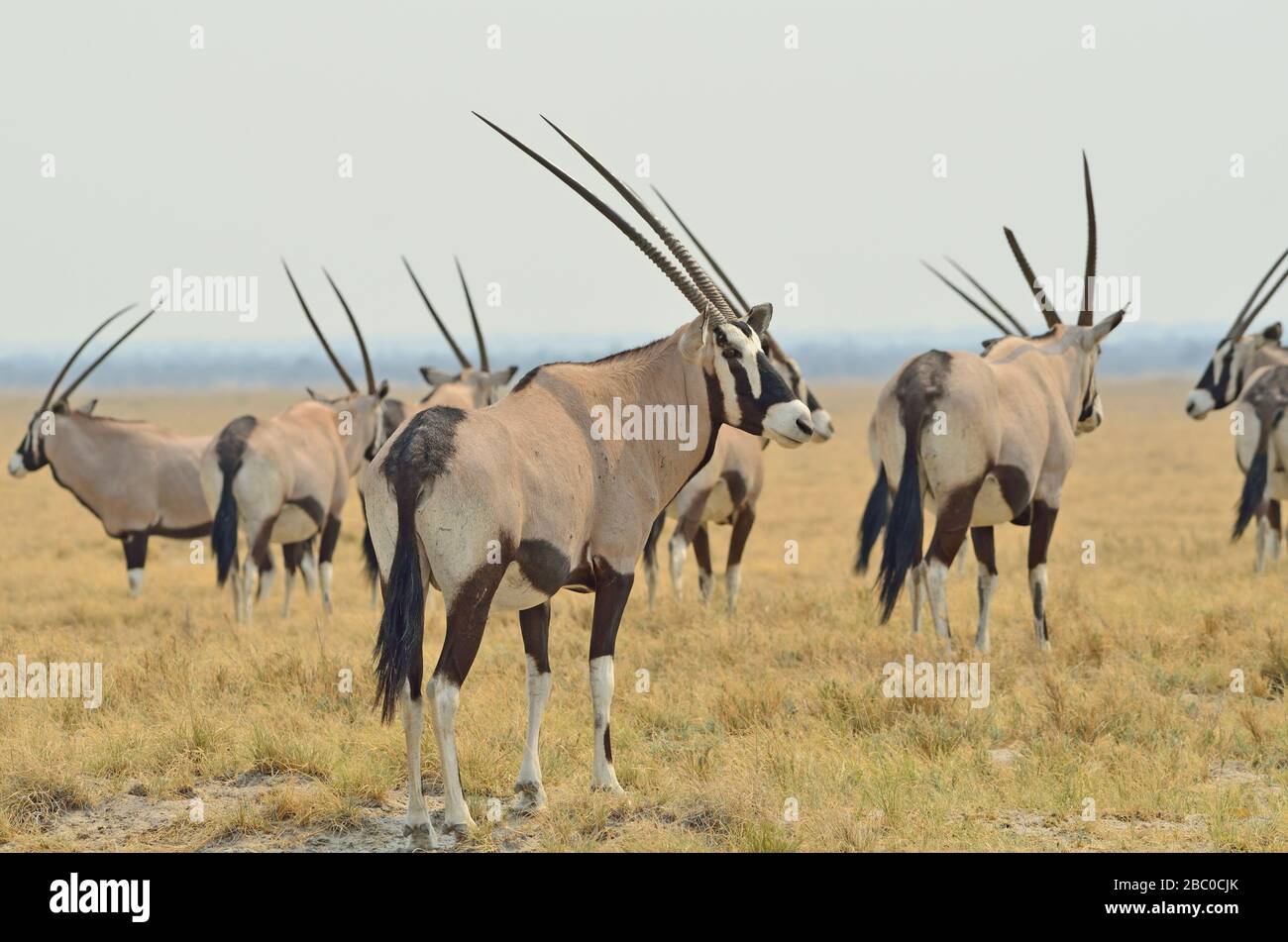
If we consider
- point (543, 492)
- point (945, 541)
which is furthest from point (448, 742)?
point (945, 541)

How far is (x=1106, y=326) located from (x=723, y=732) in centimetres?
502

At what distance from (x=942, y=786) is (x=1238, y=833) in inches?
49.4

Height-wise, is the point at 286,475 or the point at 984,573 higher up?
the point at 286,475

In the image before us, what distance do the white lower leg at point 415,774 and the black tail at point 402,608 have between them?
0.38 feet

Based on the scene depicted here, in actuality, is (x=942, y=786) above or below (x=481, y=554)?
below

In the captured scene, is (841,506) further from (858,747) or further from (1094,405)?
(858,747)

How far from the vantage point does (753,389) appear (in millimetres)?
6547

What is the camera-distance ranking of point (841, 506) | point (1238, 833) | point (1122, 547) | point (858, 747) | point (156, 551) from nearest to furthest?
1. point (1238, 833)
2. point (858, 747)
3. point (1122, 547)
4. point (156, 551)
5. point (841, 506)

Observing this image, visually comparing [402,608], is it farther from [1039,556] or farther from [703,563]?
[703,563]

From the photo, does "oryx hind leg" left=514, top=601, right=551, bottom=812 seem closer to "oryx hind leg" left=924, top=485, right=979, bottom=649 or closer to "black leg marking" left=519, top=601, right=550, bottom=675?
"black leg marking" left=519, top=601, right=550, bottom=675

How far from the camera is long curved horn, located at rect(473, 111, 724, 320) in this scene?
624 cm

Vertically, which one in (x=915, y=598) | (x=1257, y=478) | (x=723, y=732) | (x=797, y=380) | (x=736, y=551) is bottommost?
(x=723, y=732)
